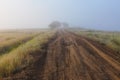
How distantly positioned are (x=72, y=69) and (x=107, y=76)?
251 centimetres

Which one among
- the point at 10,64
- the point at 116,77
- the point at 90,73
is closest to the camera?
the point at 116,77

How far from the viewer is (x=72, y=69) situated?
1298cm

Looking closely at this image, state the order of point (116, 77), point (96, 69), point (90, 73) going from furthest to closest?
point (96, 69), point (90, 73), point (116, 77)

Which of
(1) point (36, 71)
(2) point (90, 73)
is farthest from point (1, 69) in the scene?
(2) point (90, 73)

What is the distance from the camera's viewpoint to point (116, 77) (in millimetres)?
10812

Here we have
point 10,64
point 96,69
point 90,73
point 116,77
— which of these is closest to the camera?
point 116,77

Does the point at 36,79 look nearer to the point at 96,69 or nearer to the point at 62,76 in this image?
the point at 62,76

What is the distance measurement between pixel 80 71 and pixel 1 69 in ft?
15.4

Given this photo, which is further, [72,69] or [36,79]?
[72,69]

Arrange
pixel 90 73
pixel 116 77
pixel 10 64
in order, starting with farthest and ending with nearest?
pixel 10 64 → pixel 90 73 → pixel 116 77

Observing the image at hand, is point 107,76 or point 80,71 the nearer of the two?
point 107,76

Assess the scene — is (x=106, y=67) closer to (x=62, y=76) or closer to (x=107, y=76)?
(x=107, y=76)

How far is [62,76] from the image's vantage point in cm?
1141

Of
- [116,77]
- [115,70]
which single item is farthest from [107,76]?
[115,70]
